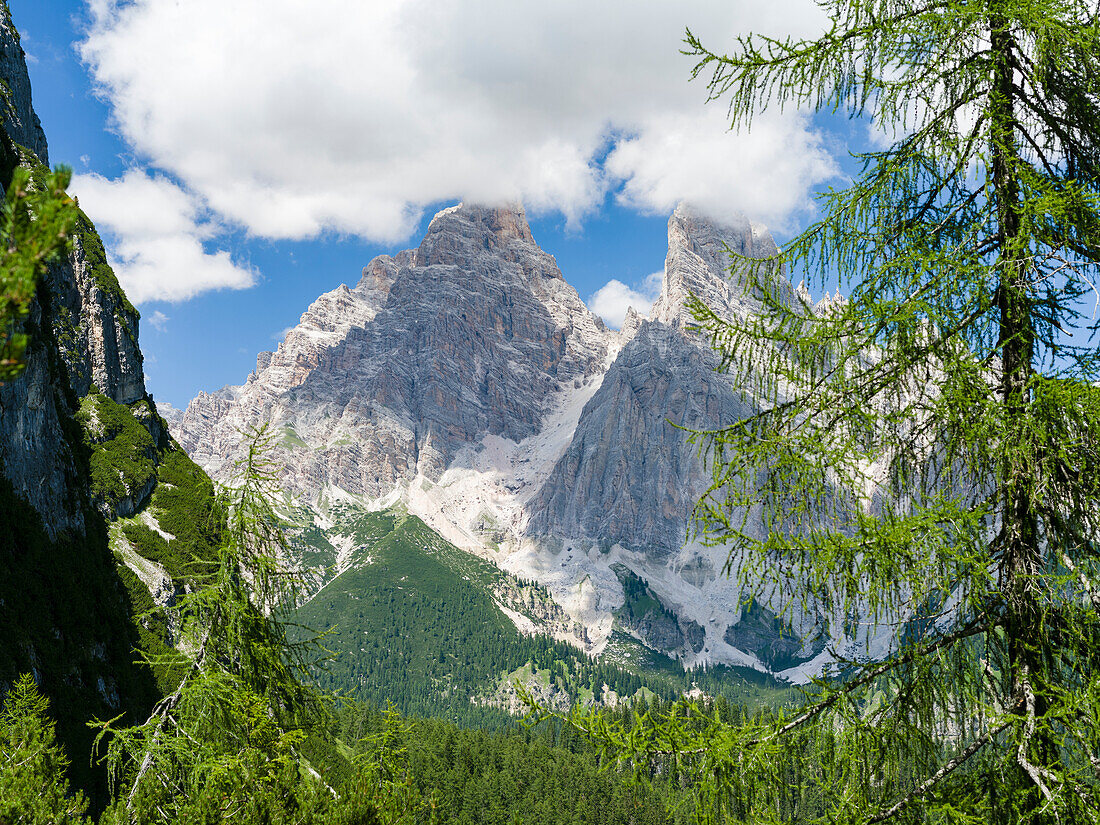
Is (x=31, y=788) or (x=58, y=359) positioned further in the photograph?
(x=58, y=359)

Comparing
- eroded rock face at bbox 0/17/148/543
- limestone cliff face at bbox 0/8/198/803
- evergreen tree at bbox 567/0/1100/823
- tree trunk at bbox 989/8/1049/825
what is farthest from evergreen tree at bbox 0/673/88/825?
eroded rock face at bbox 0/17/148/543

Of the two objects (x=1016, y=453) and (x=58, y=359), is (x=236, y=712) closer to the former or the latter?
(x=1016, y=453)

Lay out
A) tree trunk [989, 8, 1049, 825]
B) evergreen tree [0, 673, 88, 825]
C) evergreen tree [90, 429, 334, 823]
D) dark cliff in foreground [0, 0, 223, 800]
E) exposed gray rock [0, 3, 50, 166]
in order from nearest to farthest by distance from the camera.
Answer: tree trunk [989, 8, 1049, 825] → evergreen tree [0, 673, 88, 825] → evergreen tree [90, 429, 334, 823] → dark cliff in foreground [0, 0, 223, 800] → exposed gray rock [0, 3, 50, 166]

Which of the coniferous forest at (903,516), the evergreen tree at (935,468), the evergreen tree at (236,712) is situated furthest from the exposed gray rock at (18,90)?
the evergreen tree at (935,468)

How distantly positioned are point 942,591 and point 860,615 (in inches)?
23.0

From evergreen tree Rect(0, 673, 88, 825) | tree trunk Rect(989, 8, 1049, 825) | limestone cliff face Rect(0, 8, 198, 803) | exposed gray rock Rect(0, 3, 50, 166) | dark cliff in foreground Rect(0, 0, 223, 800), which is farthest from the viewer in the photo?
exposed gray rock Rect(0, 3, 50, 166)

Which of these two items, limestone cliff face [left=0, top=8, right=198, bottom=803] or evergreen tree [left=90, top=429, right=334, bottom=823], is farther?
limestone cliff face [left=0, top=8, right=198, bottom=803]

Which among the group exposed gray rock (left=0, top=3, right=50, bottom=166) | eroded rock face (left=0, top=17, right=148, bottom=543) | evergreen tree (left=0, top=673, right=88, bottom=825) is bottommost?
evergreen tree (left=0, top=673, right=88, bottom=825)

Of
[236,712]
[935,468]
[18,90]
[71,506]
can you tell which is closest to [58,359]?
[71,506]

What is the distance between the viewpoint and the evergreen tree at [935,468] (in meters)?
4.78

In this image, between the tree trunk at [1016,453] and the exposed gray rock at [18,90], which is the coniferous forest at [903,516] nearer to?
the tree trunk at [1016,453]

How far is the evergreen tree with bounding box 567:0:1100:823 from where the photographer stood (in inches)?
188

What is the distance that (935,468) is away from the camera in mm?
5879

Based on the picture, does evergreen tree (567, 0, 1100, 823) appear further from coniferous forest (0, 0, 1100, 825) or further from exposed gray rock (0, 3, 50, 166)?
exposed gray rock (0, 3, 50, 166)
